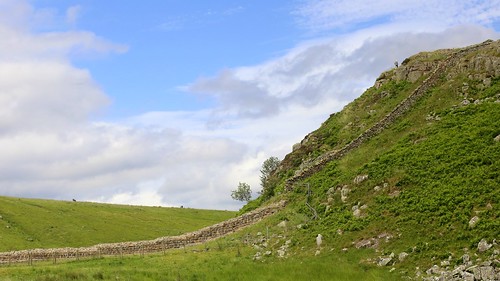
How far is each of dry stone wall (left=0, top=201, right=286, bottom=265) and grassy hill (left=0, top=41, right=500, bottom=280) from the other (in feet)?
11.4

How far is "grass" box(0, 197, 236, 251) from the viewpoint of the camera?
3221 inches

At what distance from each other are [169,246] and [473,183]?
33839mm

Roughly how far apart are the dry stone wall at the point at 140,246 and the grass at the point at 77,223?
14.4 m

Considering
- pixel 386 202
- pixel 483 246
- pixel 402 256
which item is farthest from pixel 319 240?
pixel 483 246

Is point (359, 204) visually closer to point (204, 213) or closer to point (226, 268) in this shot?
point (226, 268)

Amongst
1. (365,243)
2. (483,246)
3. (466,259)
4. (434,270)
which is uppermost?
(365,243)

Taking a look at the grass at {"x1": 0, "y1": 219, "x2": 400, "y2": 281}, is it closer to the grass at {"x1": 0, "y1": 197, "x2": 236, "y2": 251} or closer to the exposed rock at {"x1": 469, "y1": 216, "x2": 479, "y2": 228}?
the exposed rock at {"x1": 469, "y1": 216, "x2": 479, "y2": 228}

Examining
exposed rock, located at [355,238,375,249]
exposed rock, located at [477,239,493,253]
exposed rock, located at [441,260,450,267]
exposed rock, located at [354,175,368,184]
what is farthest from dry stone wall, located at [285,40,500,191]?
exposed rock, located at [477,239,493,253]

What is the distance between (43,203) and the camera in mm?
106625

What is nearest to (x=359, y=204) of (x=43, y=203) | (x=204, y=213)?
(x=43, y=203)

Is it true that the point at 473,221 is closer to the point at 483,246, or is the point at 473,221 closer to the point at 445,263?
the point at 483,246

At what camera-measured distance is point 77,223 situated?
9356 centimetres

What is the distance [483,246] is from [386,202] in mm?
13279

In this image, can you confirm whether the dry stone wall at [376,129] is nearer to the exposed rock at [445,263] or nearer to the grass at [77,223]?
the exposed rock at [445,263]
